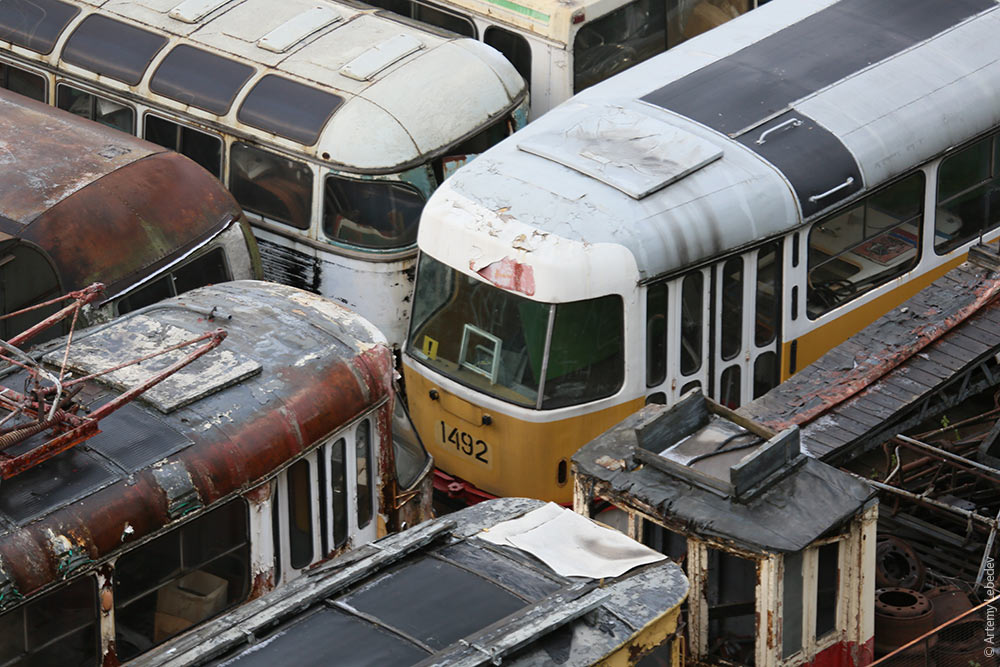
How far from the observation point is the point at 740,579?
28.9ft

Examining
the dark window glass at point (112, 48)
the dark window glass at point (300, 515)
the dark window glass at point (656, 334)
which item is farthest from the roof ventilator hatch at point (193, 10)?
the dark window glass at point (300, 515)

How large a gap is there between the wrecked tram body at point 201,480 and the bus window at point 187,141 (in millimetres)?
3090

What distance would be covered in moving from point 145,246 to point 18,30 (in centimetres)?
374

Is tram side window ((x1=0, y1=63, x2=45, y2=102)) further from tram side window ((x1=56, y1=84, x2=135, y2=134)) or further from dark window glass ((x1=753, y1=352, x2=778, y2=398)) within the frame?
dark window glass ((x1=753, y1=352, x2=778, y2=398))

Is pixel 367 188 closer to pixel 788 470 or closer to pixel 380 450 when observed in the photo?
pixel 380 450

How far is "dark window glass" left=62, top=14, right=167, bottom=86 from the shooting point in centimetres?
1362

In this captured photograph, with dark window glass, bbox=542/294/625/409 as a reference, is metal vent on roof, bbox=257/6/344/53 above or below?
above

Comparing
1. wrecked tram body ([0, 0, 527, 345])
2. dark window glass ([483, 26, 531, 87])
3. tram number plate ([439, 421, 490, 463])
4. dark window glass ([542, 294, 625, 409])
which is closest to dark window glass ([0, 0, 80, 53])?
wrecked tram body ([0, 0, 527, 345])

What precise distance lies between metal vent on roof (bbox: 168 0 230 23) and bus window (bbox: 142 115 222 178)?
2.89 feet

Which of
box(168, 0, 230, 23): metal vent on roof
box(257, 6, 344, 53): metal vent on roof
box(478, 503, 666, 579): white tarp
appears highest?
box(168, 0, 230, 23): metal vent on roof

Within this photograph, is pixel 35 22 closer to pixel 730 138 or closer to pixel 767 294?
pixel 730 138

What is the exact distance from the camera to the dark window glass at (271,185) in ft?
42.6

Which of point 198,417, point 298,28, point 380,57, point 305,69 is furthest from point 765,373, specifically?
point 298,28

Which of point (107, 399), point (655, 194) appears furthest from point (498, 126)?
point (107, 399)
